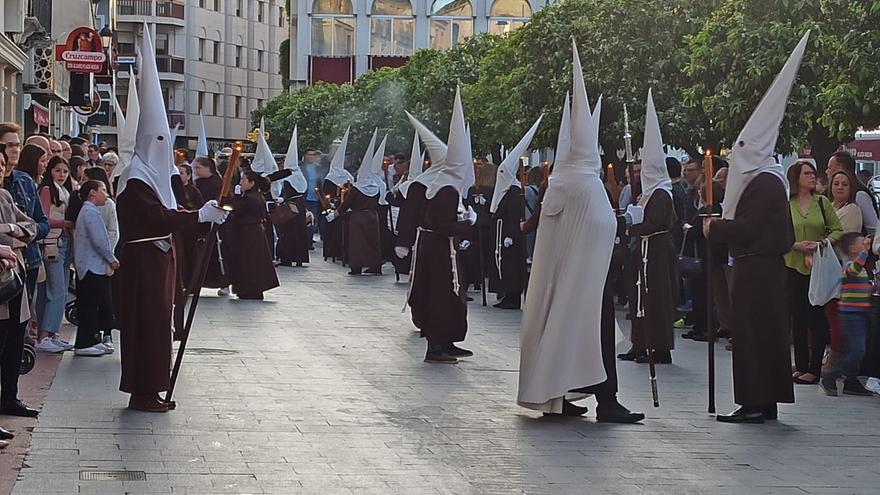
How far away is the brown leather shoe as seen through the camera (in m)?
11.2

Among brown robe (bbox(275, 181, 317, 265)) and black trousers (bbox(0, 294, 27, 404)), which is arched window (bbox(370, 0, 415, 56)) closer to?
brown robe (bbox(275, 181, 317, 265))

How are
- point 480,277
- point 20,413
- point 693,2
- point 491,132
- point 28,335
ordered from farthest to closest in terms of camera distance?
1. point 491,132
2. point 693,2
3. point 480,277
4. point 28,335
5. point 20,413

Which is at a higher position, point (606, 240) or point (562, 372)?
point (606, 240)

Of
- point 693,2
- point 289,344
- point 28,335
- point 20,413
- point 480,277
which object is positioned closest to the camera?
point 20,413

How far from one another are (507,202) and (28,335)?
29.1 ft

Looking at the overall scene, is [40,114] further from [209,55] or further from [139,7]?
[209,55]

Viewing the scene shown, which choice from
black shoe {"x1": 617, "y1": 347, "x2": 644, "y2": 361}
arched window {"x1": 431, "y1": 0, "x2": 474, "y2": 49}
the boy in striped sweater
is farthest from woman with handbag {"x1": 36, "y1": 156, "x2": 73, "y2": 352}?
arched window {"x1": 431, "y1": 0, "x2": 474, "y2": 49}

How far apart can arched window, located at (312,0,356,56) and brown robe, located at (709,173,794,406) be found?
7068 centimetres

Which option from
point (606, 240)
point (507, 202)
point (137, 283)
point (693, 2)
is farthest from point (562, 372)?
point (693, 2)

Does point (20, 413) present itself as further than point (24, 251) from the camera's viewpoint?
No

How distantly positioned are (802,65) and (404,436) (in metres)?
12.9

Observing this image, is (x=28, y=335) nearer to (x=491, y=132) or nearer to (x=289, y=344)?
(x=289, y=344)

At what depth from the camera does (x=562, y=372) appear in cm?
1130

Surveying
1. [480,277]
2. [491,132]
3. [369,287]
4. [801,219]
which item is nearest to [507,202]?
[480,277]
